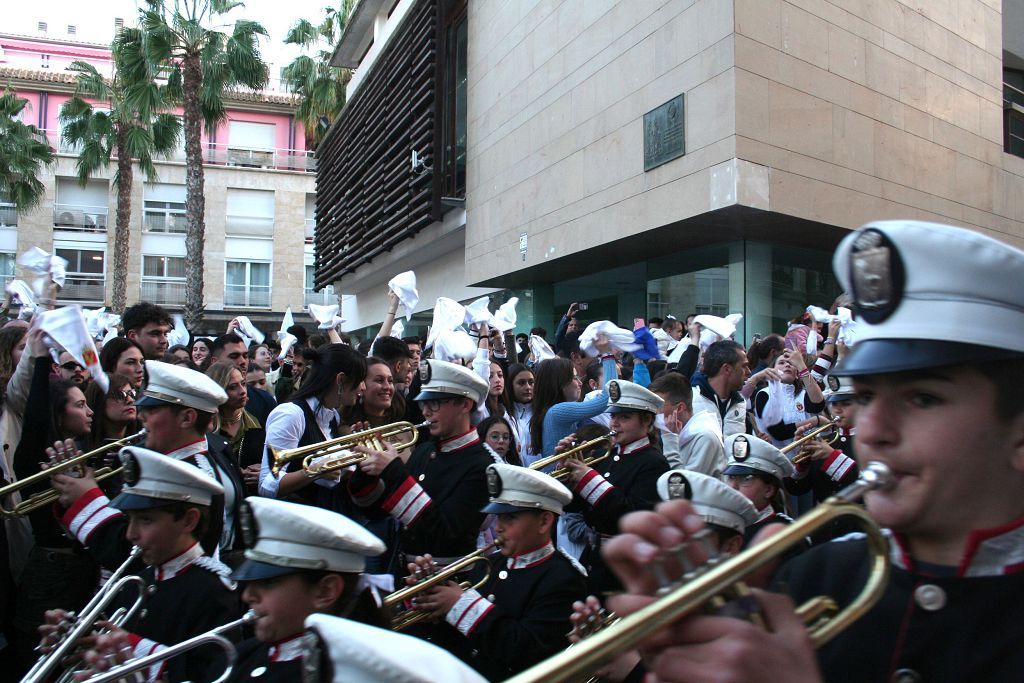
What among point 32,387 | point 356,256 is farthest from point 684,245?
point 356,256

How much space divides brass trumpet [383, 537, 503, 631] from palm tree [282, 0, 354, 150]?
30.1m

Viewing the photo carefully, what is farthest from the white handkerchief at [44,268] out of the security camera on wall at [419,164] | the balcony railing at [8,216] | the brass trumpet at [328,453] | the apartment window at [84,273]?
the balcony railing at [8,216]

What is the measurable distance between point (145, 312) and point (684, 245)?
9.99 meters

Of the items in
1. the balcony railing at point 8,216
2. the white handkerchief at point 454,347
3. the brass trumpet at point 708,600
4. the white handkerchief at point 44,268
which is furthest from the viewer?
the balcony railing at point 8,216

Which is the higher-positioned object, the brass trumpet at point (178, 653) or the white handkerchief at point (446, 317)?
the white handkerchief at point (446, 317)

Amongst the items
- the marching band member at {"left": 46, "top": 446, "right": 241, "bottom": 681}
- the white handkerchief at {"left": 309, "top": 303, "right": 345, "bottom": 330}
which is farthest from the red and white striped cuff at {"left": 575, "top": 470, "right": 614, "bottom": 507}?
the white handkerchief at {"left": 309, "top": 303, "right": 345, "bottom": 330}

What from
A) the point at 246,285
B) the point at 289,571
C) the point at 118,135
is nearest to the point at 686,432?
the point at 289,571

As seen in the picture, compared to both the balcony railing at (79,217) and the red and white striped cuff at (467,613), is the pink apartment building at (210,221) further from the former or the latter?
the red and white striped cuff at (467,613)

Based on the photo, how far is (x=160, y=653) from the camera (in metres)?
2.77

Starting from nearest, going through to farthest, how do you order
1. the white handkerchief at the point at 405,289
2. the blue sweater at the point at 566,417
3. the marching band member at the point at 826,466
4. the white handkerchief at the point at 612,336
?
the marching band member at the point at 826,466 < the blue sweater at the point at 566,417 < the white handkerchief at the point at 405,289 < the white handkerchief at the point at 612,336

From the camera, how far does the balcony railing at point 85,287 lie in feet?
130

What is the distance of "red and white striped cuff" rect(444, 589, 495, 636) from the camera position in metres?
3.55

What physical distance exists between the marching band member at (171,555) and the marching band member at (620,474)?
194cm

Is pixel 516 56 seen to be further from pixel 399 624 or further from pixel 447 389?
pixel 399 624
